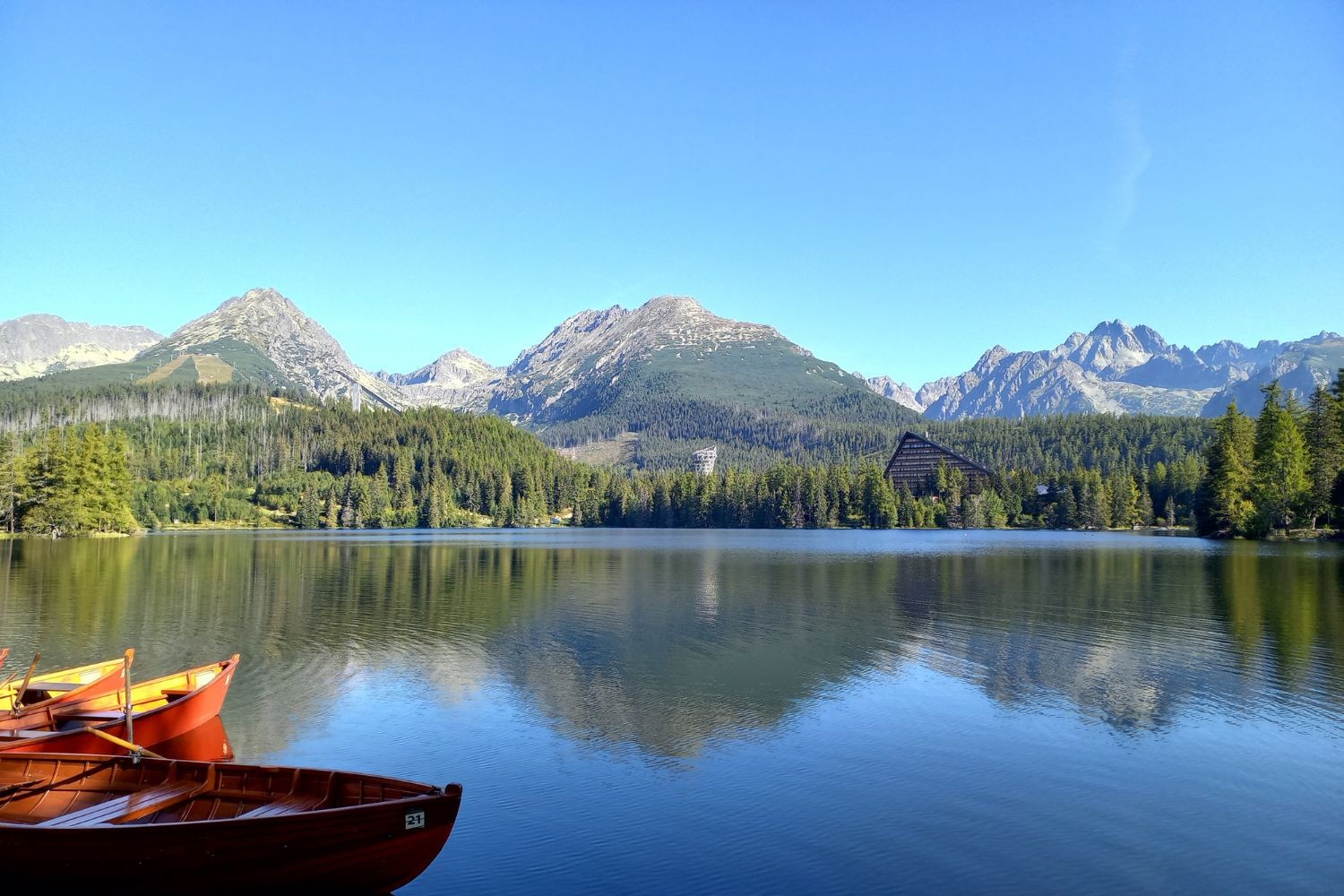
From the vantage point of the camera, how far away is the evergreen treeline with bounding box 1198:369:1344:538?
111 m

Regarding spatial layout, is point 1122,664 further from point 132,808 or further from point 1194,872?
point 132,808

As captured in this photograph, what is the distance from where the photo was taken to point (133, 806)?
664 inches

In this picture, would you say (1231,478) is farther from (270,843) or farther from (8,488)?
(8,488)

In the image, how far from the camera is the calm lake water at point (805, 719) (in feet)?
56.9

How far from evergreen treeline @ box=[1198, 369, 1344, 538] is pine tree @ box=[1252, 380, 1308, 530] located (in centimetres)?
10

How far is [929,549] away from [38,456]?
5949 inches

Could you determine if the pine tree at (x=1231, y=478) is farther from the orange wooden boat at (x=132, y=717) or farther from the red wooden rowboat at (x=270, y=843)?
the red wooden rowboat at (x=270, y=843)

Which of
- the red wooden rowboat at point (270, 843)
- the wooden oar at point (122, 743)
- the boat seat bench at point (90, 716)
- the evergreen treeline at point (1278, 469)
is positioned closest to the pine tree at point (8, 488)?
the boat seat bench at point (90, 716)

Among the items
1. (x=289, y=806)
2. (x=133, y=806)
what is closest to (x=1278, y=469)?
(x=289, y=806)

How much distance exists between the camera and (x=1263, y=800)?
2059 centimetres

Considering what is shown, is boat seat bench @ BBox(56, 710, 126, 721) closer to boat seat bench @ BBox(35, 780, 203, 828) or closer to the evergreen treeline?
boat seat bench @ BBox(35, 780, 203, 828)

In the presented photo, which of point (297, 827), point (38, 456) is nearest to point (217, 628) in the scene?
point (297, 827)

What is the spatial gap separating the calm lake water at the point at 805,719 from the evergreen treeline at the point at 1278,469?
6023 cm

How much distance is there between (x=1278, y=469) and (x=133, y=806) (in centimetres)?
13708
